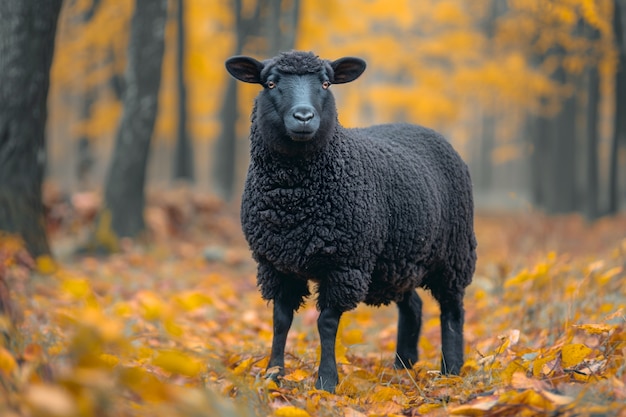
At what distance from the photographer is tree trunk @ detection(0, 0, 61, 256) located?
698 centimetres

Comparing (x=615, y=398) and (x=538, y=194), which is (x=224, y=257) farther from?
(x=538, y=194)

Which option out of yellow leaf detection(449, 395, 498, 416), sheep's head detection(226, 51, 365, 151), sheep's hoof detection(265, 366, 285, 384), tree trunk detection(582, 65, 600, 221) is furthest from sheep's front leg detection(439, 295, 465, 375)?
tree trunk detection(582, 65, 600, 221)

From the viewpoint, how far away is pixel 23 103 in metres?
7.11

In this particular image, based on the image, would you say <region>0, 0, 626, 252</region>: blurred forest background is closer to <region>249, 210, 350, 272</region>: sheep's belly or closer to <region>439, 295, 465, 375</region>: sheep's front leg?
<region>249, 210, 350, 272</region>: sheep's belly

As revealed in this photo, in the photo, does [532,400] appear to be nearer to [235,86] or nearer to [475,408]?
[475,408]

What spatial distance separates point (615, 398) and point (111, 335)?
224cm

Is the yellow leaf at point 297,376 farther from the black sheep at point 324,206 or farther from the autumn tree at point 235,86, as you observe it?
the autumn tree at point 235,86

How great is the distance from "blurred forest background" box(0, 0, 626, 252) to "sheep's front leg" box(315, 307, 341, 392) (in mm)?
4926

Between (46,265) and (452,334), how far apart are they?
14.0 ft

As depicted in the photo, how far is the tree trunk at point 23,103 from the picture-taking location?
22.9ft

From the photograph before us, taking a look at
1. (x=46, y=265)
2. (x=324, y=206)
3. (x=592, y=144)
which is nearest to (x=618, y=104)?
(x=592, y=144)

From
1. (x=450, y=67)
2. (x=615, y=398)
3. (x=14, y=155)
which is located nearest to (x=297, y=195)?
(x=615, y=398)

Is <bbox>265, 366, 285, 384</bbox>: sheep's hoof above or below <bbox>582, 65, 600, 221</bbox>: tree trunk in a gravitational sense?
below

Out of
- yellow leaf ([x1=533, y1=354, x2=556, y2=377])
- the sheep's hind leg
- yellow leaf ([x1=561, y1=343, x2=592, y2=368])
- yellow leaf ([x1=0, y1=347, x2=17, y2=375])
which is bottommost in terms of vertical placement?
the sheep's hind leg
